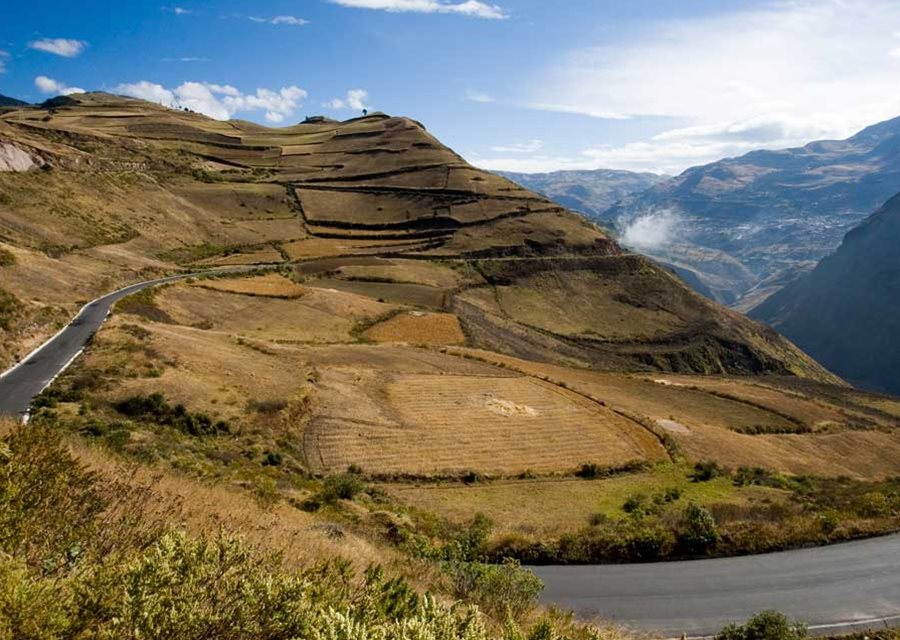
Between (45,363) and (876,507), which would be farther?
(45,363)

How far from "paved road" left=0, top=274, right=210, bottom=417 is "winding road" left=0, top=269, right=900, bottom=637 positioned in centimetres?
2181

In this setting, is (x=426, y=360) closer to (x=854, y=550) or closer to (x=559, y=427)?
(x=559, y=427)

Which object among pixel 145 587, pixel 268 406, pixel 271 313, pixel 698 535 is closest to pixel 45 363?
pixel 268 406

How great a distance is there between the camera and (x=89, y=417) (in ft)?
86.9

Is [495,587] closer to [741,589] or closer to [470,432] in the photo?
[741,589]

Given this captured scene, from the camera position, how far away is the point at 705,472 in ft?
127

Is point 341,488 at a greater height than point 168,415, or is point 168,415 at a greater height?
point 168,415

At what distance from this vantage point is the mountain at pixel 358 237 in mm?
74250

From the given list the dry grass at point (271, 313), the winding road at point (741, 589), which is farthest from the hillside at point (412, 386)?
the winding road at point (741, 589)

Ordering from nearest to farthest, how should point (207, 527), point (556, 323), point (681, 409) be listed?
point (207, 527) → point (681, 409) → point (556, 323)

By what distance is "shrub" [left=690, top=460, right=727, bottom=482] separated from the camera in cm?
3784

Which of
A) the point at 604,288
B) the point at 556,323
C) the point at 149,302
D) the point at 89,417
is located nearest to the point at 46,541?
the point at 89,417

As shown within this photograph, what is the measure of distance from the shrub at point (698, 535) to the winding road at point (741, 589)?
2.30ft

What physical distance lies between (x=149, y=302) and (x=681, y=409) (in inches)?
2173
